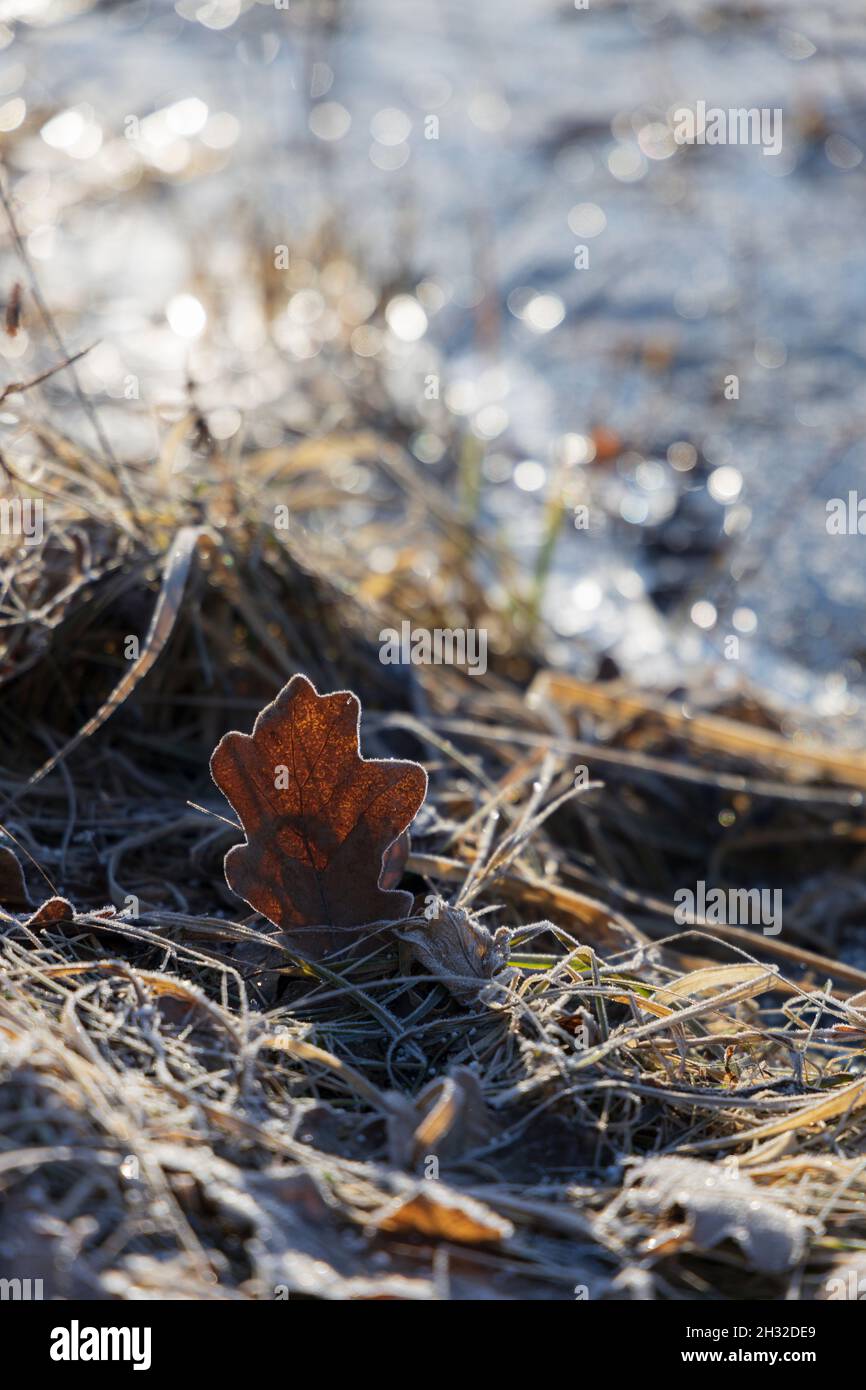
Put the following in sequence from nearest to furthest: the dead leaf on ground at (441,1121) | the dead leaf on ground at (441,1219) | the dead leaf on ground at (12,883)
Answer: the dead leaf on ground at (441,1219)
the dead leaf on ground at (441,1121)
the dead leaf on ground at (12,883)

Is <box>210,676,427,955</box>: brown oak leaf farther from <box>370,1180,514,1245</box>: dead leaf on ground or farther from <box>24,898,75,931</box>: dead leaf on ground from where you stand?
<box>370,1180,514,1245</box>: dead leaf on ground

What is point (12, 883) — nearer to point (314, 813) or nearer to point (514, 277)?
point (314, 813)

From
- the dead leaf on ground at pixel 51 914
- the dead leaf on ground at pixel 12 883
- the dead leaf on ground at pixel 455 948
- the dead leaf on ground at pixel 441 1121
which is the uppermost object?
the dead leaf on ground at pixel 12 883

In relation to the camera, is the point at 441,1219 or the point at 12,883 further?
the point at 12,883

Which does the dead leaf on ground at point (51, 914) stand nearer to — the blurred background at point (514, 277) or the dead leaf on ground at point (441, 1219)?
the dead leaf on ground at point (441, 1219)

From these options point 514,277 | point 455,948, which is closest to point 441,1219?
point 455,948

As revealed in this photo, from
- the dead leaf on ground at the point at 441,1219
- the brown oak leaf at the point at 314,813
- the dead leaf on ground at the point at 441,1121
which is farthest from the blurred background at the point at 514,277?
the dead leaf on ground at the point at 441,1219

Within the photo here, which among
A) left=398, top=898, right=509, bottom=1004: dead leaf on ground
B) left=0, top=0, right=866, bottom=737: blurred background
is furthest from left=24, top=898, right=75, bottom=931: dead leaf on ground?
left=0, top=0, right=866, bottom=737: blurred background
